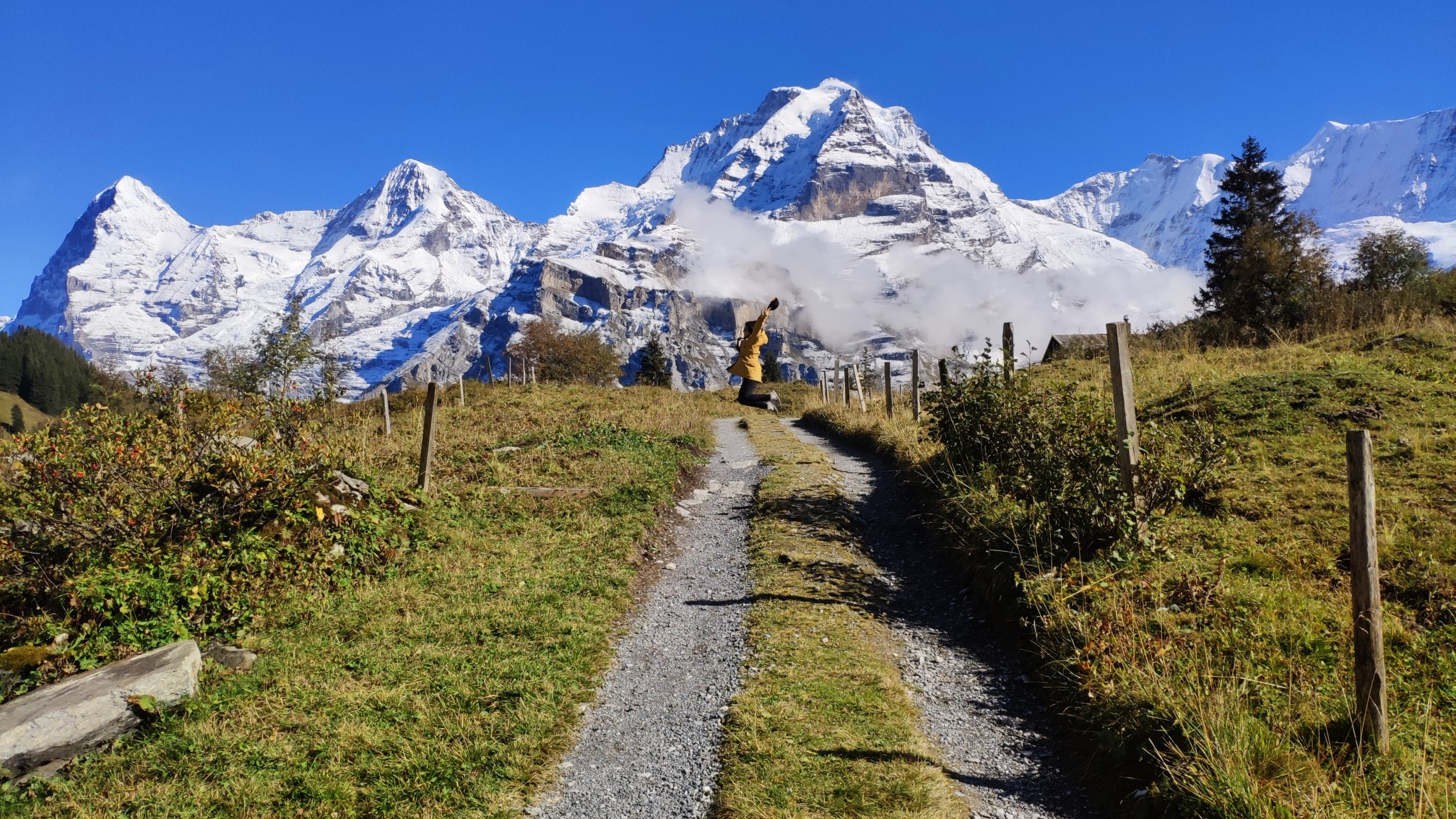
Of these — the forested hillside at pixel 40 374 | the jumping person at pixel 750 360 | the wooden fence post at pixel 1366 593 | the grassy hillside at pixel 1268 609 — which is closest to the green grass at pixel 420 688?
the grassy hillside at pixel 1268 609

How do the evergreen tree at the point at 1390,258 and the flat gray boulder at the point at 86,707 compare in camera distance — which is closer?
the flat gray boulder at the point at 86,707

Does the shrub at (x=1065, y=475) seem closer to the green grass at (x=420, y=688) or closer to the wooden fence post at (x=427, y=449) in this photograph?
the green grass at (x=420, y=688)

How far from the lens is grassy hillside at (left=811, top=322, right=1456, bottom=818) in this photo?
412cm

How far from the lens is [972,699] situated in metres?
6.19

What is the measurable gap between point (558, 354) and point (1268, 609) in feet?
186

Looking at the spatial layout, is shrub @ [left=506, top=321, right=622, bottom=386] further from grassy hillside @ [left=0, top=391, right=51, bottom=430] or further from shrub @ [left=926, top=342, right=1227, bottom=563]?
grassy hillside @ [left=0, top=391, right=51, bottom=430]

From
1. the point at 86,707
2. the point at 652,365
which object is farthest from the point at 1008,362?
the point at 652,365

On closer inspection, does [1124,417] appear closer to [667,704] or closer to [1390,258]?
[667,704]

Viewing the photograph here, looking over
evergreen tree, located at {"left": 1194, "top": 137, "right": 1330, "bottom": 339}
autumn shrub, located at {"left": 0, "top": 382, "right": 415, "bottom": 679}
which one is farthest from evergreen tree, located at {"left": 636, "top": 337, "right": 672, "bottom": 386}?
autumn shrub, located at {"left": 0, "top": 382, "right": 415, "bottom": 679}

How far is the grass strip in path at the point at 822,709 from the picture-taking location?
4.61 m

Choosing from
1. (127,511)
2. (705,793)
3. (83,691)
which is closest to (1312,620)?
(705,793)

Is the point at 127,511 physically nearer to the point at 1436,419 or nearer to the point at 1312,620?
the point at 1312,620

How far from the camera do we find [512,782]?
5.02 metres

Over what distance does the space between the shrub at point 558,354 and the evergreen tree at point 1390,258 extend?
52.5m
